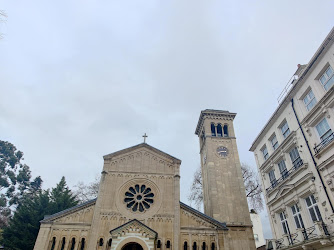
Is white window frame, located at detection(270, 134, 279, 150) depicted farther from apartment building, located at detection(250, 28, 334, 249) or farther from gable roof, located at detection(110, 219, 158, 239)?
gable roof, located at detection(110, 219, 158, 239)

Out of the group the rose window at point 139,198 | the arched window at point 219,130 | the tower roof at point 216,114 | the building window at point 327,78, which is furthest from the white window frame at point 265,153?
the rose window at point 139,198

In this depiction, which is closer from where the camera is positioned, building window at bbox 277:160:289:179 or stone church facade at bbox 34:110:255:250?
building window at bbox 277:160:289:179

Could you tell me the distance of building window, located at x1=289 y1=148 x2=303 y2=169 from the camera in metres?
15.4

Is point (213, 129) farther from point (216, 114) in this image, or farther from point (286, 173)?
point (286, 173)

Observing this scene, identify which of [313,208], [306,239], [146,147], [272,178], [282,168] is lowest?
[306,239]

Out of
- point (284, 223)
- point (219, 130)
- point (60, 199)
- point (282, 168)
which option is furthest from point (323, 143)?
point (60, 199)

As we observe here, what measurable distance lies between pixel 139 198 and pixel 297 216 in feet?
42.8

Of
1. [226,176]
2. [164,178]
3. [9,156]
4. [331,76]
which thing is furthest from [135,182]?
[9,156]

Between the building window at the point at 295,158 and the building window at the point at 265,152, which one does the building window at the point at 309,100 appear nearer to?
the building window at the point at 295,158

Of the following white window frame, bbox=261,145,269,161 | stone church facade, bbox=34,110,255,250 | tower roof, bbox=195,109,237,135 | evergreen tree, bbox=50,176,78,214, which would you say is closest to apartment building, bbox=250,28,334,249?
white window frame, bbox=261,145,269,161

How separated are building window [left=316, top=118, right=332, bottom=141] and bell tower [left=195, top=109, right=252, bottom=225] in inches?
509

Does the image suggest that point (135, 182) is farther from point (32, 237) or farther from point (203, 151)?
point (32, 237)

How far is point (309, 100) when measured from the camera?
1498 cm

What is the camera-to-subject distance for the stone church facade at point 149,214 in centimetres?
1831
